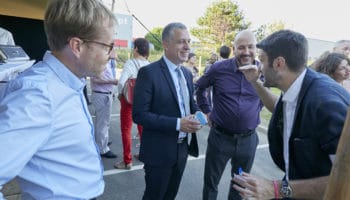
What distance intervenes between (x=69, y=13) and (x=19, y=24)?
8.77 metres

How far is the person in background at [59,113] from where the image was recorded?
95 centimetres

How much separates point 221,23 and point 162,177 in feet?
99.6

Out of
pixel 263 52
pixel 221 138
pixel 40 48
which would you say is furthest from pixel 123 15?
pixel 263 52

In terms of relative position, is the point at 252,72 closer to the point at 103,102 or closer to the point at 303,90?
the point at 303,90

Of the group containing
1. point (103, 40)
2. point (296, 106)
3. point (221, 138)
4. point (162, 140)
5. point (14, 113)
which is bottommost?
point (221, 138)

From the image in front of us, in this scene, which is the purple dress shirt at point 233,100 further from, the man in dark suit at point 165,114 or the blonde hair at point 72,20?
the blonde hair at point 72,20

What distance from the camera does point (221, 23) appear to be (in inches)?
1217

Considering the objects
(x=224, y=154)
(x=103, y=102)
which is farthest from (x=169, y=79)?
(x=103, y=102)

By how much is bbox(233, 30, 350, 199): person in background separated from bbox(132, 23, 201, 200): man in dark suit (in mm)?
888

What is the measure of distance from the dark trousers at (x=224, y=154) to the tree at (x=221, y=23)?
92.2 feet

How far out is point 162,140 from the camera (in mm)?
2559

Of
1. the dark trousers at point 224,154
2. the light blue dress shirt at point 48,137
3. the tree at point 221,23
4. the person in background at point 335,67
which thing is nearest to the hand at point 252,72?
the dark trousers at point 224,154

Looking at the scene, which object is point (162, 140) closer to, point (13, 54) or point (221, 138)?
point (221, 138)

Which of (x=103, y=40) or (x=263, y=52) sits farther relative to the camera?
(x=263, y=52)
